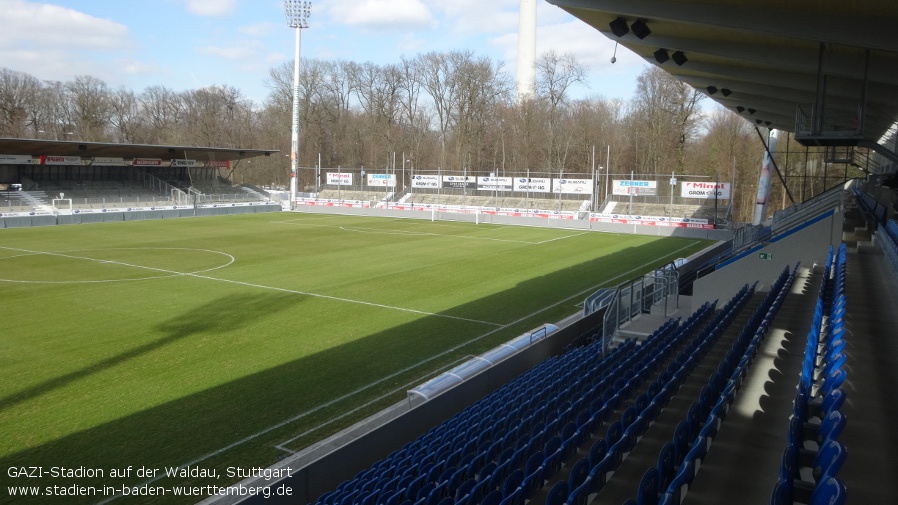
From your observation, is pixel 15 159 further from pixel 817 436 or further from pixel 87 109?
pixel 817 436

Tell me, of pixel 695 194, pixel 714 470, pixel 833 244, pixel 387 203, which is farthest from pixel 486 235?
pixel 714 470

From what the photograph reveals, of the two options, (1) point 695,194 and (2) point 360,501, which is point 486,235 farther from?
(2) point 360,501

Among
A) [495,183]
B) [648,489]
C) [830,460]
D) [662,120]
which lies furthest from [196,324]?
[662,120]

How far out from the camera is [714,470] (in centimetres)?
525

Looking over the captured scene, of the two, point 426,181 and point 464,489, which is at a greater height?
point 426,181

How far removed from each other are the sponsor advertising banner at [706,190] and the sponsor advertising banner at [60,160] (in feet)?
140

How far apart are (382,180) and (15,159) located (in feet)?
86.8

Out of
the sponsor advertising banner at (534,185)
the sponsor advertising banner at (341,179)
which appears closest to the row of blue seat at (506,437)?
the sponsor advertising banner at (534,185)

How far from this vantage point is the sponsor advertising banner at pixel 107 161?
47094 mm

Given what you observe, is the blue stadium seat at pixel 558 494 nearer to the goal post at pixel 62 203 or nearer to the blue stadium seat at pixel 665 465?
the blue stadium seat at pixel 665 465

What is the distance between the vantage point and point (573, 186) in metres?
47.3

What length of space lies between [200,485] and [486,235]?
29859mm

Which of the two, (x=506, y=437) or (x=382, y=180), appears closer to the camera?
(x=506, y=437)

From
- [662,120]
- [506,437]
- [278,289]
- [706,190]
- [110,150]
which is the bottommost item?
[278,289]
